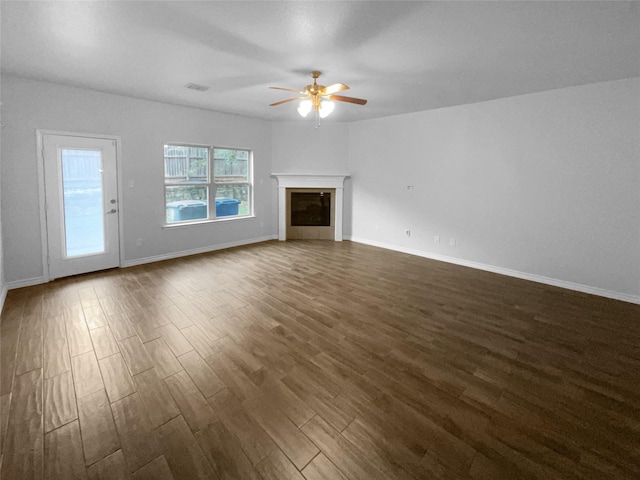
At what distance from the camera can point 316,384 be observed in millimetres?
2123

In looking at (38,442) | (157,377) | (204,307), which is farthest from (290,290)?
(38,442)

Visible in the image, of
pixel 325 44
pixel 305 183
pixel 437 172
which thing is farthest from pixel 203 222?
pixel 437 172

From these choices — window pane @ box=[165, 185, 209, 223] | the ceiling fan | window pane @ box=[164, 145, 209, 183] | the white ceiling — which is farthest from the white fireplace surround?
Answer: the ceiling fan

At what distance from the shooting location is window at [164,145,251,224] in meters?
5.34

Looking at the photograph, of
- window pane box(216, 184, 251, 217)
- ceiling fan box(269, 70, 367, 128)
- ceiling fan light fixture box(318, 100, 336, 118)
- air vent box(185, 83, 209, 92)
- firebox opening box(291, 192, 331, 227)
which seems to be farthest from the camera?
firebox opening box(291, 192, 331, 227)

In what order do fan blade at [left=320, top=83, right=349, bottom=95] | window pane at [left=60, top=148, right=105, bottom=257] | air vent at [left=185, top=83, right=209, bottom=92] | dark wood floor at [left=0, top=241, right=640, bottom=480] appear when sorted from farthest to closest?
Result: window pane at [left=60, top=148, right=105, bottom=257] → air vent at [left=185, top=83, right=209, bottom=92] → fan blade at [left=320, top=83, right=349, bottom=95] → dark wood floor at [left=0, top=241, right=640, bottom=480]

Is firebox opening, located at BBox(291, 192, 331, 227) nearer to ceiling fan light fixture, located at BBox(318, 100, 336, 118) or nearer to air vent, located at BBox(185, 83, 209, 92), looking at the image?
air vent, located at BBox(185, 83, 209, 92)

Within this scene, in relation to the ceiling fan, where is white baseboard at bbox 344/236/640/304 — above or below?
below

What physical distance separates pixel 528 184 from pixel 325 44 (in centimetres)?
351

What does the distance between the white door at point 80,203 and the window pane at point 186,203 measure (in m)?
0.86

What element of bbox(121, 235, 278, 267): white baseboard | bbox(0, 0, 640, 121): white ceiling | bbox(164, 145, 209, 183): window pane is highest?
bbox(0, 0, 640, 121): white ceiling

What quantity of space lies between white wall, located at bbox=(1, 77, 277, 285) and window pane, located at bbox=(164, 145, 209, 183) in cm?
17

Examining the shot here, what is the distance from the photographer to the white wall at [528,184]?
368 cm

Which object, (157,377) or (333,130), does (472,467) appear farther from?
(333,130)
